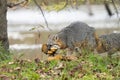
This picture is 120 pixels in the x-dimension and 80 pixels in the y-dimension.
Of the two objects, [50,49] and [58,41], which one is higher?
[58,41]

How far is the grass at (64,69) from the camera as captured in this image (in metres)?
6.42

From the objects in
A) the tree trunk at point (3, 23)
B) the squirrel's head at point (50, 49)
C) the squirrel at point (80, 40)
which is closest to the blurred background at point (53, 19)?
the tree trunk at point (3, 23)

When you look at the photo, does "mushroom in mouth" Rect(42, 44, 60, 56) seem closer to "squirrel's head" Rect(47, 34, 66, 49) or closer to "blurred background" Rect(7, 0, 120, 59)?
"squirrel's head" Rect(47, 34, 66, 49)

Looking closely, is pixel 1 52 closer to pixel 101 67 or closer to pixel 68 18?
pixel 101 67

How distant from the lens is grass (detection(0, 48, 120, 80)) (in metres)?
6.42

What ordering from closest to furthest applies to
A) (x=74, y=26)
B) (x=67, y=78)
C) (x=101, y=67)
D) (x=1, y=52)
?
(x=67, y=78) → (x=101, y=67) → (x=1, y=52) → (x=74, y=26)

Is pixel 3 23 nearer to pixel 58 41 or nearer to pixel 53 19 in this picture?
pixel 58 41

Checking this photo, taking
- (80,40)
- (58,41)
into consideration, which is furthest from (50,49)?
(80,40)

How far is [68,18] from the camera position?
2716 cm

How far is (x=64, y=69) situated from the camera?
270 inches

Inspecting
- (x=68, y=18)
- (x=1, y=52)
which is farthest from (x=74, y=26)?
(x=68, y=18)

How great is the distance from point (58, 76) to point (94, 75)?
52cm

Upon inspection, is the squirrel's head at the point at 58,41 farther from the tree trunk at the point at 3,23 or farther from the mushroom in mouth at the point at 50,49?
the tree trunk at the point at 3,23

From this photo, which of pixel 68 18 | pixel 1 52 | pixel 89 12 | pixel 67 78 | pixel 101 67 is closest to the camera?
pixel 67 78
